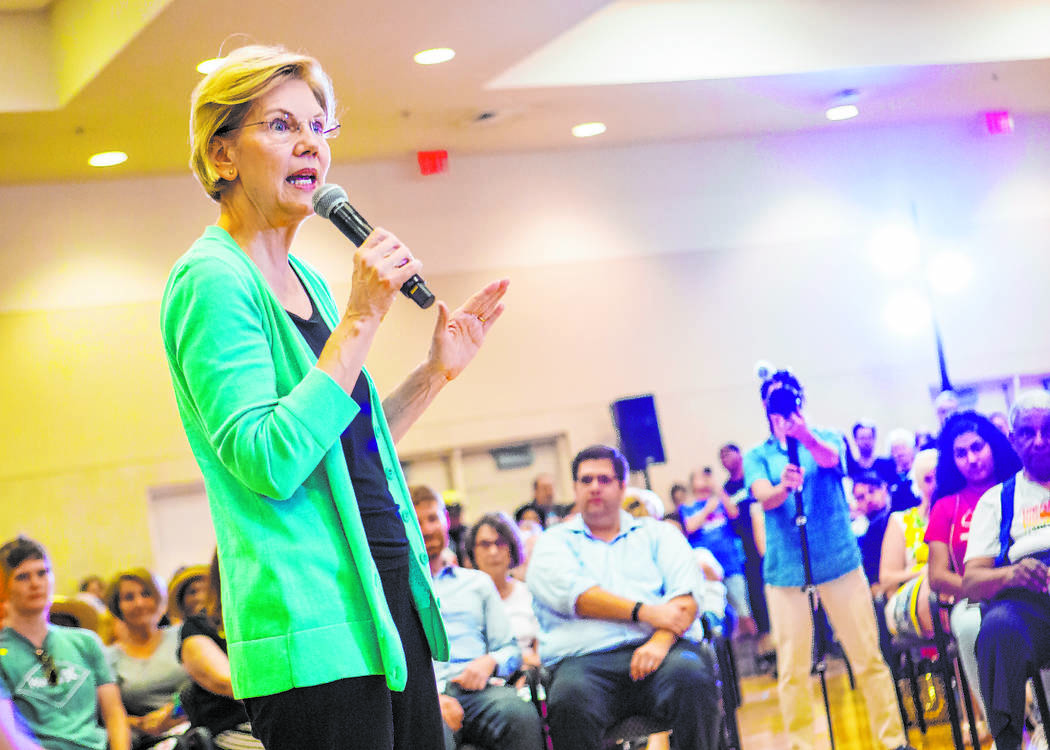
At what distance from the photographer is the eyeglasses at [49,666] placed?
172 inches

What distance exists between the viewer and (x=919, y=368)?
1038 centimetres

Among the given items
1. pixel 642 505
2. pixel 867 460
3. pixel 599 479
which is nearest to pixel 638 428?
pixel 867 460

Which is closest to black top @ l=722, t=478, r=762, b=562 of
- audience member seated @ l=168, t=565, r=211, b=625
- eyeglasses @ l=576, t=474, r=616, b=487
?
eyeglasses @ l=576, t=474, r=616, b=487

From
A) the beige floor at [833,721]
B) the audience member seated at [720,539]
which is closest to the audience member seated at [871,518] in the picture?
the beige floor at [833,721]

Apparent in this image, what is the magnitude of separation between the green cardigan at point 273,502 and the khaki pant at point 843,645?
12.8 ft

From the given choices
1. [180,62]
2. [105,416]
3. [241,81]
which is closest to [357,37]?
[180,62]

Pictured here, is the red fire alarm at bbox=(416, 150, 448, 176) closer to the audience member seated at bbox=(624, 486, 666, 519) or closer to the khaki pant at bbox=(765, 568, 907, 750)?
the audience member seated at bbox=(624, 486, 666, 519)

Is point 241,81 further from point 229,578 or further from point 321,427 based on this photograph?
point 229,578

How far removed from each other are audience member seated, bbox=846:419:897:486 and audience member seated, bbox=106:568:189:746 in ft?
9.78

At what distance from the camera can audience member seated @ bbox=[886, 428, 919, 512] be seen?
5.96 meters

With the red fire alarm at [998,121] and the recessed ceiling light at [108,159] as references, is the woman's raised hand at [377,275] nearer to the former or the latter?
the recessed ceiling light at [108,159]

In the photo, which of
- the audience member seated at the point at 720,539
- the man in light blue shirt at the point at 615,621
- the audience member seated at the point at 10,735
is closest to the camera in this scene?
the audience member seated at the point at 10,735

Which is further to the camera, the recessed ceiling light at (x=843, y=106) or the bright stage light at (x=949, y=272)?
the bright stage light at (x=949, y=272)

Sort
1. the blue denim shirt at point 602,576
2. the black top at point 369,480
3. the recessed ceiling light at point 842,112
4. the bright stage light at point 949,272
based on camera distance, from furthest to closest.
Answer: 1. the bright stage light at point 949,272
2. the recessed ceiling light at point 842,112
3. the blue denim shirt at point 602,576
4. the black top at point 369,480
